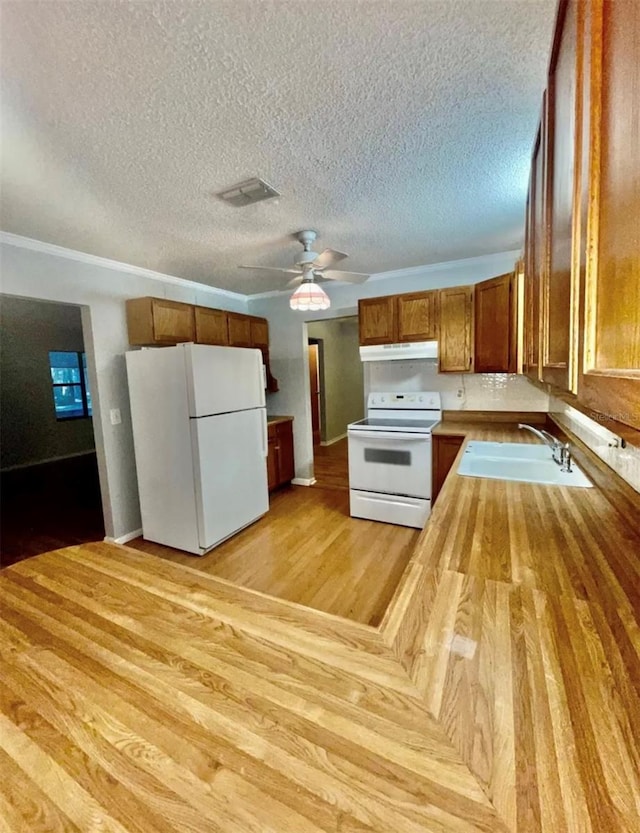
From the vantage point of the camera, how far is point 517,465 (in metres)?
2.05

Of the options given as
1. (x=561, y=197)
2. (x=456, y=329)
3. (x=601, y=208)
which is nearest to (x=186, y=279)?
(x=456, y=329)

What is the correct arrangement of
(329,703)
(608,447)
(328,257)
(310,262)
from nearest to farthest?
(329,703)
(608,447)
(328,257)
(310,262)

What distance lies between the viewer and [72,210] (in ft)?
6.74

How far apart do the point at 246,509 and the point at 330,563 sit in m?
0.96

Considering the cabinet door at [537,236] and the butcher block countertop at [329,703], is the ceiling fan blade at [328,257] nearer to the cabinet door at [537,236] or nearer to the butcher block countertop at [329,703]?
the cabinet door at [537,236]

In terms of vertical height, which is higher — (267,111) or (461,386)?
(267,111)

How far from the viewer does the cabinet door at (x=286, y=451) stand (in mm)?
4218

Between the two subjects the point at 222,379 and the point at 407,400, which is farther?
the point at 407,400

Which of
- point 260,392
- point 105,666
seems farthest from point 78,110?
point 260,392

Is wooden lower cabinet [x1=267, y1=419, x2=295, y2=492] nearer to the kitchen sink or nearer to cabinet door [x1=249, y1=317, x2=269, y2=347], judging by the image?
cabinet door [x1=249, y1=317, x2=269, y2=347]

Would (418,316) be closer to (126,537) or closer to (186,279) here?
(186,279)

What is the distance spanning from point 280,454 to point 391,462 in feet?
5.05

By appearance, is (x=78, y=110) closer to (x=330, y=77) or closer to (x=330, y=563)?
(x=330, y=77)

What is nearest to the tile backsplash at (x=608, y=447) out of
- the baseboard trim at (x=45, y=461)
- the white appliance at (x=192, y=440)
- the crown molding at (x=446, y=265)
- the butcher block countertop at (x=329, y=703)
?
the butcher block countertop at (x=329, y=703)
